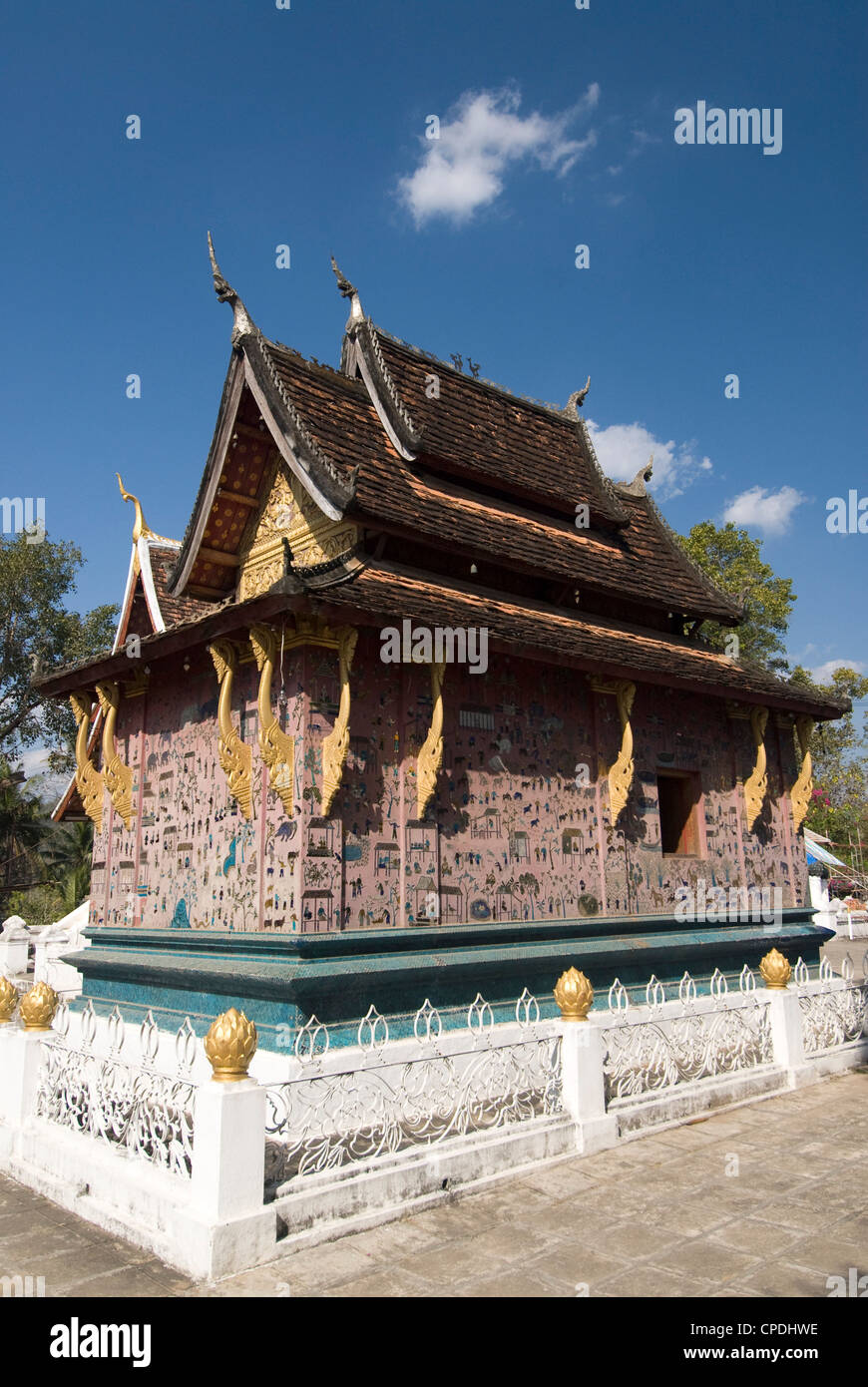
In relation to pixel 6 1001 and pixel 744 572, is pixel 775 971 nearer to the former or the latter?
pixel 6 1001

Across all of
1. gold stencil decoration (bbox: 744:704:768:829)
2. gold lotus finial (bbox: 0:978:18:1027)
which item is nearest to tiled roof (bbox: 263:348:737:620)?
gold stencil decoration (bbox: 744:704:768:829)

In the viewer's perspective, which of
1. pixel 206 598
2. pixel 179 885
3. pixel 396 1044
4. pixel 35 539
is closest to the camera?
pixel 396 1044

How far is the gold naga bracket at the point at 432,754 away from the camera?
847cm

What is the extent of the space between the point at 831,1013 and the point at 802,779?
3.35 meters

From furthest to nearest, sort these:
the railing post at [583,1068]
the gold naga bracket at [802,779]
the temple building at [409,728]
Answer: the gold naga bracket at [802,779]
the temple building at [409,728]
the railing post at [583,1068]

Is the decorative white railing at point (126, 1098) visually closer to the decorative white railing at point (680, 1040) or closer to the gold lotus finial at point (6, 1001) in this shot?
the gold lotus finial at point (6, 1001)

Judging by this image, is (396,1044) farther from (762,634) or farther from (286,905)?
(762,634)

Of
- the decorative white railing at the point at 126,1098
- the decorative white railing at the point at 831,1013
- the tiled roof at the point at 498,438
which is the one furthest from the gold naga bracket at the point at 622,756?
the decorative white railing at the point at 126,1098

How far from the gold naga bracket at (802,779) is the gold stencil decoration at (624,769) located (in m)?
3.51

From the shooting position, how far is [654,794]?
1091 centimetres

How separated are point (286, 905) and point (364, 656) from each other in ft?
7.38

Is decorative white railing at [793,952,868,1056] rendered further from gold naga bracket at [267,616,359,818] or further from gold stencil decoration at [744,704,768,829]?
gold naga bracket at [267,616,359,818]

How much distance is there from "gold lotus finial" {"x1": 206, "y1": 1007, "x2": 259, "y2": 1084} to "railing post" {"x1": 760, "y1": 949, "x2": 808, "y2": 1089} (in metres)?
5.98

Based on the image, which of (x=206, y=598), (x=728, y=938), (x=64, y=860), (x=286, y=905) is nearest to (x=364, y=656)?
(x=286, y=905)
